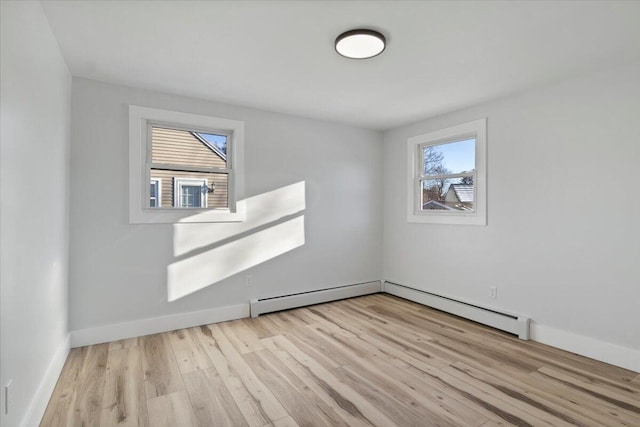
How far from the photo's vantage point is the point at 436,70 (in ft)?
9.25

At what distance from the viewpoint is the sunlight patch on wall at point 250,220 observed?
3.46 meters

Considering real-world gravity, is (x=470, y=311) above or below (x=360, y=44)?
below

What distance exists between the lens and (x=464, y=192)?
395cm

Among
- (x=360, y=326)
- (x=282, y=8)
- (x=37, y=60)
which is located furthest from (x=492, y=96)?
(x=37, y=60)

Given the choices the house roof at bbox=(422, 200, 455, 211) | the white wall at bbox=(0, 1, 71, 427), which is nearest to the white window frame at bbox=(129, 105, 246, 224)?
the white wall at bbox=(0, 1, 71, 427)

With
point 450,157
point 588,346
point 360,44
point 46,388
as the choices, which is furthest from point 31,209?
point 588,346

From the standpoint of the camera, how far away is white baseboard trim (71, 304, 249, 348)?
2998mm

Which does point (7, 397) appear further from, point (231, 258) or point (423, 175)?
point (423, 175)

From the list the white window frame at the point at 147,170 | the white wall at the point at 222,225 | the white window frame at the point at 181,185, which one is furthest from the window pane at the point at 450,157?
the white window frame at the point at 181,185

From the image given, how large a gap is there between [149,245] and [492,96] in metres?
3.80

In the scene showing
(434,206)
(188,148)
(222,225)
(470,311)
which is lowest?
(470,311)

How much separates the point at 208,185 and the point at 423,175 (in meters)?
2.77

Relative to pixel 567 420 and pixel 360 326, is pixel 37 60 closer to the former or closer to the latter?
pixel 360 326

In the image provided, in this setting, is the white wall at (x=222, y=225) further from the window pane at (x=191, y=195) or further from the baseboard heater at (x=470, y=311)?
the baseboard heater at (x=470, y=311)
